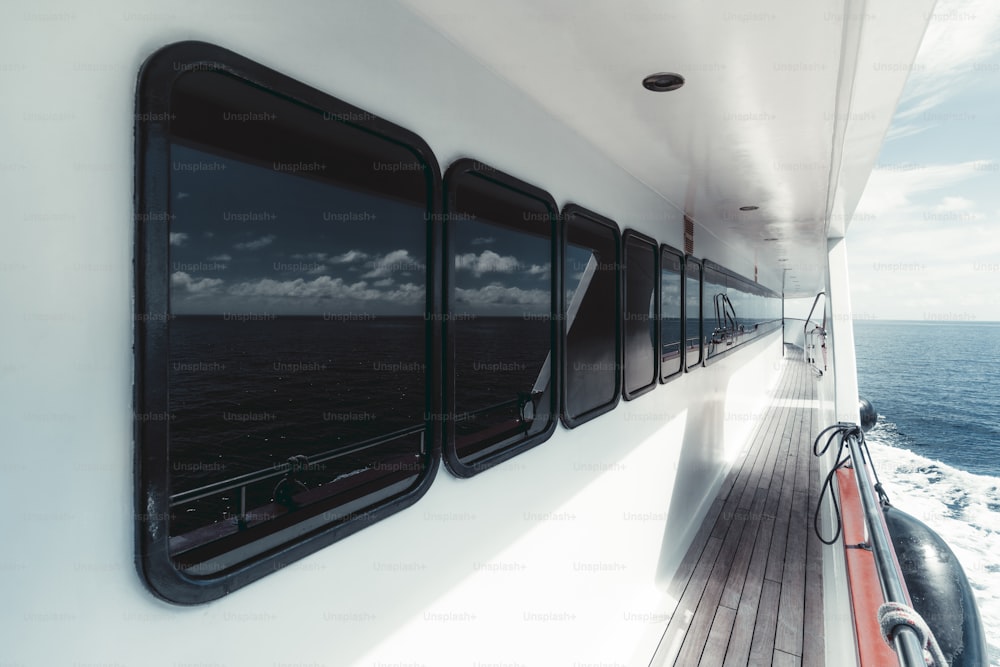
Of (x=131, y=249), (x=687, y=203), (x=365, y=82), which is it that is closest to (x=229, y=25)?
(x=365, y=82)

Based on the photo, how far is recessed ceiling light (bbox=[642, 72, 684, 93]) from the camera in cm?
175

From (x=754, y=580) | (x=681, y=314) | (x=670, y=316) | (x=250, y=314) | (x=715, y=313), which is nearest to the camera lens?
(x=250, y=314)

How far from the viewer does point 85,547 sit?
0.73m

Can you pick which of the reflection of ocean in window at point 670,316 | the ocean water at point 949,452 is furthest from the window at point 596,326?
the ocean water at point 949,452

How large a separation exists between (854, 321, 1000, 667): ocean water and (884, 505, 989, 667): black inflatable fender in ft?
4.28

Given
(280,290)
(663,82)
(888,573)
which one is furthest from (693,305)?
(280,290)

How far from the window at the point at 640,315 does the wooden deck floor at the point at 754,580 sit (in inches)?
51.9

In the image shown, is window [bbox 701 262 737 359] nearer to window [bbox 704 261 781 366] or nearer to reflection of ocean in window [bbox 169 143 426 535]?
window [bbox 704 261 781 366]

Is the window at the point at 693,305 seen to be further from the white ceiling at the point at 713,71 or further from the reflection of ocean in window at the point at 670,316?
the white ceiling at the point at 713,71

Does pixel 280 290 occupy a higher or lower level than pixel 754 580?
higher

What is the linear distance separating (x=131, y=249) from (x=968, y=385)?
4804 cm

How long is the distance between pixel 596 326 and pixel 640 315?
0.51 metres

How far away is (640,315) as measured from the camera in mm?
3180

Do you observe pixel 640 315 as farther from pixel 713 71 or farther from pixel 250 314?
pixel 250 314
